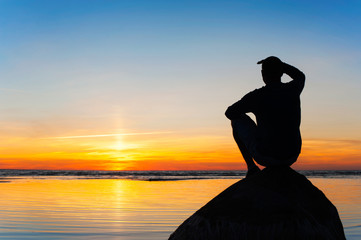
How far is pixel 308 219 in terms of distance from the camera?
3.80 m

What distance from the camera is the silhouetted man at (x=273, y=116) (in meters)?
4.15

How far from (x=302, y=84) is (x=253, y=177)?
116 cm

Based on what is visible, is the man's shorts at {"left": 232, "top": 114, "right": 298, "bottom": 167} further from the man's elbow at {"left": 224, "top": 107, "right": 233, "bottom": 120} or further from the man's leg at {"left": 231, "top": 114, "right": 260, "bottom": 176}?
the man's elbow at {"left": 224, "top": 107, "right": 233, "bottom": 120}

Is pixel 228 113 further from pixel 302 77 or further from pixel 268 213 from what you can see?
pixel 268 213

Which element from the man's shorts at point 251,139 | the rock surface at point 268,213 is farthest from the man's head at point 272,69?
the rock surface at point 268,213

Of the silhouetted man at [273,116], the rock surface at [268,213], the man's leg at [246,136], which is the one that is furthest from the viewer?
the man's leg at [246,136]

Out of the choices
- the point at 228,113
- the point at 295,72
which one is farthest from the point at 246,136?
the point at 295,72

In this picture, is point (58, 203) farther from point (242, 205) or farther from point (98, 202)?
point (242, 205)

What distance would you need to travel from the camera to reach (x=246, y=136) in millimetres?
4406

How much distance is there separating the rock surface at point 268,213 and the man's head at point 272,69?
0.98m

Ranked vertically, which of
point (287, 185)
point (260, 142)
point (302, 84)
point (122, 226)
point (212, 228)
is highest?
point (302, 84)

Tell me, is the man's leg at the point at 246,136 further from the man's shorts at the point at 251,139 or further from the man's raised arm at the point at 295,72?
the man's raised arm at the point at 295,72

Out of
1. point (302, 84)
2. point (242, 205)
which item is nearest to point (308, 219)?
point (242, 205)

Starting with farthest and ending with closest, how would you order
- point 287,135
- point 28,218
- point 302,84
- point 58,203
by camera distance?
1. point 58,203
2. point 28,218
3. point 302,84
4. point 287,135
